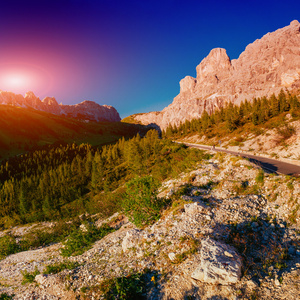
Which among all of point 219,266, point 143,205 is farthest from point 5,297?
point 219,266

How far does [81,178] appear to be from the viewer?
78938 mm

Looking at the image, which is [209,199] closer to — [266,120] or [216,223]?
[216,223]

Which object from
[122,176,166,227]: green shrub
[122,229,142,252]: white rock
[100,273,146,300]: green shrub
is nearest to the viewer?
[100,273,146,300]: green shrub

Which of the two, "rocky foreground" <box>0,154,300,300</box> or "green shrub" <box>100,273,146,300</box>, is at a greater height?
"rocky foreground" <box>0,154,300,300</box>

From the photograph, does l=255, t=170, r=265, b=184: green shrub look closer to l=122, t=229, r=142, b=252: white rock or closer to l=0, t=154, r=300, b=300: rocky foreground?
l=0, t=154, r=300, b=300: rocky foreground

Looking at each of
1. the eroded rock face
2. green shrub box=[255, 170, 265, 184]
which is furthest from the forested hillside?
the eroded rock face

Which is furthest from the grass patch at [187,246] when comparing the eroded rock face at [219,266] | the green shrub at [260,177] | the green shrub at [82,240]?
the green shrub at [82,240]

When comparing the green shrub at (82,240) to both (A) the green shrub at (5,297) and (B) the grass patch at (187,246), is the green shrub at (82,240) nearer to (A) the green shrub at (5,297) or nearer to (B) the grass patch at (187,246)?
(A) the green shrub at (5,297)

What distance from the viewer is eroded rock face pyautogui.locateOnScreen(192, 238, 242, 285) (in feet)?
24.8

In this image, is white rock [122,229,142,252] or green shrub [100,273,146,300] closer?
green shrub [100,273,146,300]

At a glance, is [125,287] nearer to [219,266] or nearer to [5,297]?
[219,266]

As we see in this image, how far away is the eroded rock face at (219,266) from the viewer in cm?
756

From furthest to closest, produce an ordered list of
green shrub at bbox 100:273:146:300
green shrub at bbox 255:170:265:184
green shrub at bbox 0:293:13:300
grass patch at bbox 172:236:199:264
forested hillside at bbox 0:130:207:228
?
forested hillside at bbox 0:130:207:228, green shrub at bbox 255:170:265:184, green shrub at bbox 0:293:13:300, grass patch at bbox 172:236:199:264, green shrub at bbox 100:273:146:300

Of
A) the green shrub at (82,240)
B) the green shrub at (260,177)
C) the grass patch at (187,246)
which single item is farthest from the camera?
the green shrub at (82,240)
